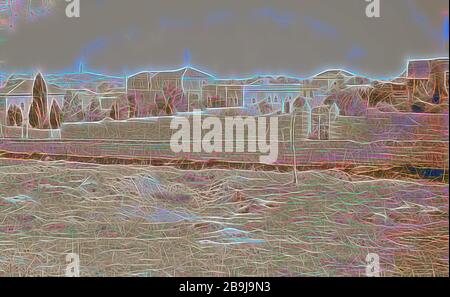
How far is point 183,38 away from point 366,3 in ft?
3.14

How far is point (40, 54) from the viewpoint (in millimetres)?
2340

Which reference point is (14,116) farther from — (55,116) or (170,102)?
(170,102)

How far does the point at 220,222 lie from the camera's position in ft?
7.68

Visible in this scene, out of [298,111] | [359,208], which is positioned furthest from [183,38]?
[359,208]

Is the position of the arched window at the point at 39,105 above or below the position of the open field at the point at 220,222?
above

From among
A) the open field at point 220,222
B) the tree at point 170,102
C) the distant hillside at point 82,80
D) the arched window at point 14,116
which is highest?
the distant hillside at point 82,80

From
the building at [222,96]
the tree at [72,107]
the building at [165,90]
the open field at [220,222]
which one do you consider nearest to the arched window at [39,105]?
the tree at [72,107]

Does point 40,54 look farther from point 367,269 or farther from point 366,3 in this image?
point 367,269

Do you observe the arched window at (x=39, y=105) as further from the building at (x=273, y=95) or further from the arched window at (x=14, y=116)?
the building at (x=273, y=95)

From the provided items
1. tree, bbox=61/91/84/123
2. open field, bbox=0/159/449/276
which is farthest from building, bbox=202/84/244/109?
tree, bbox=61/91/84/123

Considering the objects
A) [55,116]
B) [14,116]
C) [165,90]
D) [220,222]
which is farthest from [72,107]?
[220,222]

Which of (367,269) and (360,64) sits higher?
(360,64)

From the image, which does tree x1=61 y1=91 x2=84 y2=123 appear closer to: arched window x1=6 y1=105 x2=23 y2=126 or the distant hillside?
the distant hillside

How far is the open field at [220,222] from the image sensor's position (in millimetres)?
2322
